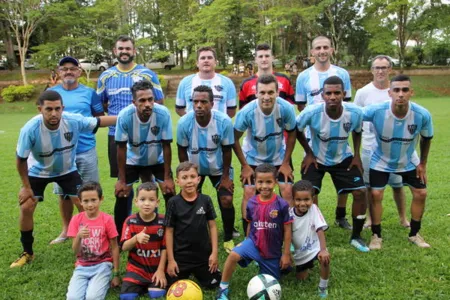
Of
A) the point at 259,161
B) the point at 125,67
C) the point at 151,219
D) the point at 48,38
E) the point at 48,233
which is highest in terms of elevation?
the point at 48,38

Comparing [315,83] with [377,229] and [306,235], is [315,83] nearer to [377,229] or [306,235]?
[377,229]

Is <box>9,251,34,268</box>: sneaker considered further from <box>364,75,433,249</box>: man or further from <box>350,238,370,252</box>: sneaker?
<box>364,75,433,249</box>: man

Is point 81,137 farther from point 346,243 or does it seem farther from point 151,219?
point 346,243

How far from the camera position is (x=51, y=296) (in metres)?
4.19

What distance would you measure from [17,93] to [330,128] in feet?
103

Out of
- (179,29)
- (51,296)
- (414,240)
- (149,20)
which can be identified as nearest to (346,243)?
(414,240)

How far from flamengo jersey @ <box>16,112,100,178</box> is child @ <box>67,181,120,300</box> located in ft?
3.10

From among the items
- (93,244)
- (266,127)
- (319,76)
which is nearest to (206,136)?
(266,127)

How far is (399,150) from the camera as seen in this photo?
521cm

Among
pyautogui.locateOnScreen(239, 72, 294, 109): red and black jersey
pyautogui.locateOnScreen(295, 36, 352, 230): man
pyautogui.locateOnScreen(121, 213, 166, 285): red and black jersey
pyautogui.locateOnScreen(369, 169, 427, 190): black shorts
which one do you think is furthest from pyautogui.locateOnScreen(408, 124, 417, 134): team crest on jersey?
pyautogui.locateOnScreen(121, 213, 166, 285): red and black jersey

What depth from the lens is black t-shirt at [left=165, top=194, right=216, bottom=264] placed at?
4383 millimetres

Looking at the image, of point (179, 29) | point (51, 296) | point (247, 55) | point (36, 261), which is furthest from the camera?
point (247, 55)

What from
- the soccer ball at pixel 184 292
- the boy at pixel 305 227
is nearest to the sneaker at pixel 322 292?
the boy at pixel 305 227

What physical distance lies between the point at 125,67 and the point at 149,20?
40.0 m
